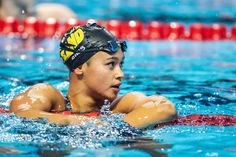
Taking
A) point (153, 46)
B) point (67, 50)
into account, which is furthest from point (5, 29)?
point (67, 50)

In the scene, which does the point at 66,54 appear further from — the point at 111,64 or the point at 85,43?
the point at 111,64

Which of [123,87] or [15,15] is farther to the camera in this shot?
[15,15]

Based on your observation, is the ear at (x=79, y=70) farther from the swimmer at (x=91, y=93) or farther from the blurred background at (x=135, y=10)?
the blurred background at (x=135, y=10)

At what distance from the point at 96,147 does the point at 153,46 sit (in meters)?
5.97

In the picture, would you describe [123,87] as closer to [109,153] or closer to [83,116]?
[83,116]

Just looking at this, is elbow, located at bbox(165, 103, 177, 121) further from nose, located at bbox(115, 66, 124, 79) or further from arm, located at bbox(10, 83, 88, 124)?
arm, located at bbox(10, 83, 88, 124)

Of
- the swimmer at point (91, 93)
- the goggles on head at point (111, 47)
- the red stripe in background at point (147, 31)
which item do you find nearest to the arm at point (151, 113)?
the swimmer at point (91, 93)

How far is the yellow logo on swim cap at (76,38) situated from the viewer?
13.4 ft

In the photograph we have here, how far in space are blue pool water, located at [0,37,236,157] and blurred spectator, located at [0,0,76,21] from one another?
1.52m

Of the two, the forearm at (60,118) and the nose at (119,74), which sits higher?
the nose at (119,74)

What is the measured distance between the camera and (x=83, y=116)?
375 centimetres

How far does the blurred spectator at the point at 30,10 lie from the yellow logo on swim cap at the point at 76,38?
7246 mm

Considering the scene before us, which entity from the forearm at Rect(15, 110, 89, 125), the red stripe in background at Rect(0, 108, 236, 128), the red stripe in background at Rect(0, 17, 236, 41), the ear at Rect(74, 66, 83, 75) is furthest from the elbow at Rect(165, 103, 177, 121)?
the red stripe in background at Rect(0, 17, 236, 41)

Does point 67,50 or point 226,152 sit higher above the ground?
point 67,50
